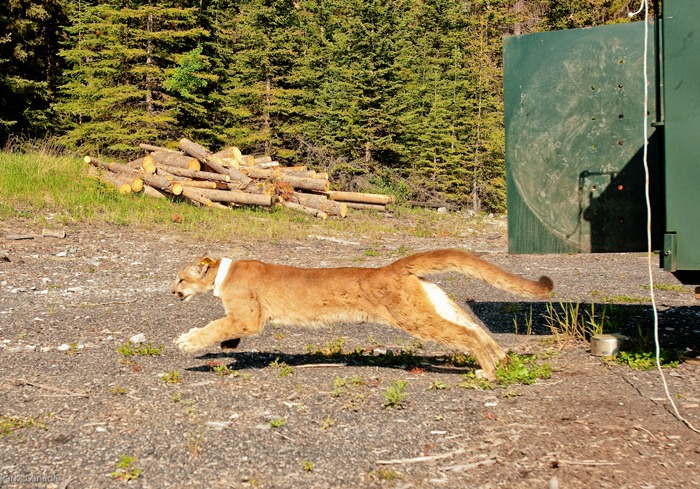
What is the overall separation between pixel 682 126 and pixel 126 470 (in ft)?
18.2

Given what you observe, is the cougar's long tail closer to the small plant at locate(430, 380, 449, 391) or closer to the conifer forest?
the small plant at locate(430, 380, 449, 391)

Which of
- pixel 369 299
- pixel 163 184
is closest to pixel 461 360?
pixel 369 299

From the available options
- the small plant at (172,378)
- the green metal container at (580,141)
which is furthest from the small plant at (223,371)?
the green metal container at (580,141)

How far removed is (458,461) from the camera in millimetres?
4605

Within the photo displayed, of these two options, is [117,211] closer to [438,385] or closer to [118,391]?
[118,391]

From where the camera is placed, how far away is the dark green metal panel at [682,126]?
6.18 metres

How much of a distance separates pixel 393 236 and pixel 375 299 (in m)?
14.0

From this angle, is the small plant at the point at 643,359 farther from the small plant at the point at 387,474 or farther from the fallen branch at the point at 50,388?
the fallen branch at the point at 50,388

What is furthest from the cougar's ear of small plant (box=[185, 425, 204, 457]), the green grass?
the green grass

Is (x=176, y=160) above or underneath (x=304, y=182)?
above

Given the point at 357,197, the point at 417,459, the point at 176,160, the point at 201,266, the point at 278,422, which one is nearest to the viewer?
the point at 417,459

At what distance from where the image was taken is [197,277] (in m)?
7.64

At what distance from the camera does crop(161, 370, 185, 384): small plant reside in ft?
21.5

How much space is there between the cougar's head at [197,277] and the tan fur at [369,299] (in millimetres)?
273
